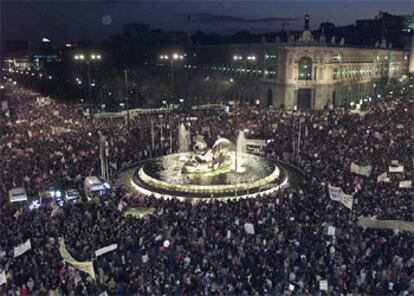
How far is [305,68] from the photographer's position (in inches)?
2432

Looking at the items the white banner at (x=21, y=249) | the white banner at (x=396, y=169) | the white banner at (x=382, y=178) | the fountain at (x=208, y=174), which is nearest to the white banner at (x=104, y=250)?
the white banner at (x=21, y=249)

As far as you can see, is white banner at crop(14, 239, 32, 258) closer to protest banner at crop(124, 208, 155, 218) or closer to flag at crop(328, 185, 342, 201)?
protest banner at crop(124, 208, 155, 218)

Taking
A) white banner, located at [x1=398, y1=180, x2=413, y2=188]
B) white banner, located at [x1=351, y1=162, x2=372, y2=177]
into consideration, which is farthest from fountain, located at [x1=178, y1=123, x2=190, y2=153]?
white banner, located at [x1=398, y1=180, x2=413, y2=188]

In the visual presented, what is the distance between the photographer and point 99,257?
1483cm

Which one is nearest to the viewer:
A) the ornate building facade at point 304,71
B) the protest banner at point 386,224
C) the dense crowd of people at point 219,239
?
the dense crowd of people at point 219,239

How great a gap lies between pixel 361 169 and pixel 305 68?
1656 inches

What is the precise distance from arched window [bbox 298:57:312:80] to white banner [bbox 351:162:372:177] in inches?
→ 1615

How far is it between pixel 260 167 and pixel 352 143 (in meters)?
7.01

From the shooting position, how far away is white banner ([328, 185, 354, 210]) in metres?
17.5

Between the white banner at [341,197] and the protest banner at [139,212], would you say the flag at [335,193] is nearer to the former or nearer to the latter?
the white banner at [341,197]

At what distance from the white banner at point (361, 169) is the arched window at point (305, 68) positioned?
41.0m

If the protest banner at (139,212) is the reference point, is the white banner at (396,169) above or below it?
above

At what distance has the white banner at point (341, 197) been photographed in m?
17.5

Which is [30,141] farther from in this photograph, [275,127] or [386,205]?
[386,205]
